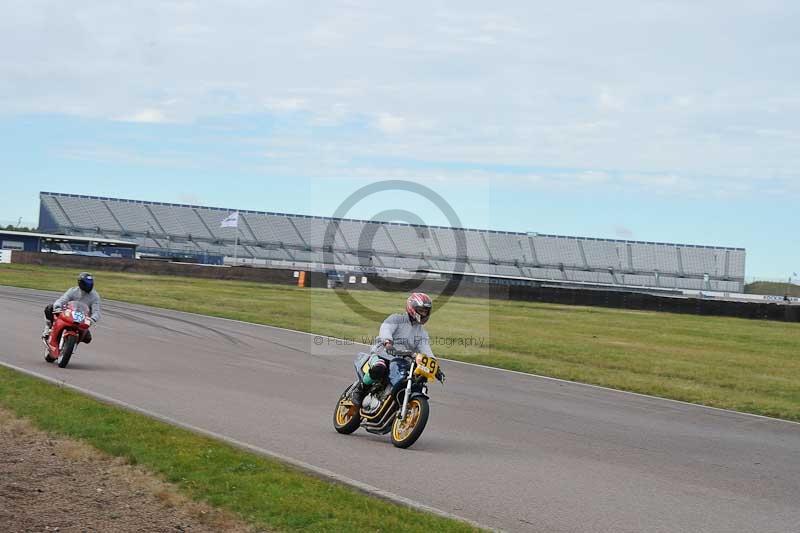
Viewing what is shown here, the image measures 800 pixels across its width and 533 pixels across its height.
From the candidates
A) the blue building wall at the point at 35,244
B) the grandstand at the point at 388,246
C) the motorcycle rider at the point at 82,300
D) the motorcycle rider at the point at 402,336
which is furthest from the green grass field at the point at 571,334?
the grandstand at the point at 388,246

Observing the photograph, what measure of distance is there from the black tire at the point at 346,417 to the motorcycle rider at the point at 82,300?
6812 millimetres

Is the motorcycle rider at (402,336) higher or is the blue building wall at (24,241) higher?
the blue building wall at (24,241)

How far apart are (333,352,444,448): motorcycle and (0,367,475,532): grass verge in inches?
77.9

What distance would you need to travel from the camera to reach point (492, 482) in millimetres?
8922

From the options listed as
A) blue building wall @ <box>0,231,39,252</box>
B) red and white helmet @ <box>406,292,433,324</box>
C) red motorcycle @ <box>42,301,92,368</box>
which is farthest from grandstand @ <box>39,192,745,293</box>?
red and white helmet @ <box>406,292,433,324</box>

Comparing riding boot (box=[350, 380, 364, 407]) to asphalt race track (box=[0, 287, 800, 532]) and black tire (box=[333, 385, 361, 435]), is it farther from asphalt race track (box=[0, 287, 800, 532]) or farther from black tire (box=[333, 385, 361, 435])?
asphalt race track (box=[0, 287, 800, 532])

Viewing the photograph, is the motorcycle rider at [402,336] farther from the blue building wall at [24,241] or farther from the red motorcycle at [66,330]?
the blue building wall at [24,241]

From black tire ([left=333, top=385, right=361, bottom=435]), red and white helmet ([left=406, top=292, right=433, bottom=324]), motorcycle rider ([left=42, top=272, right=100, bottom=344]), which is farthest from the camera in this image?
motorcycle rider ([left=42, top=272, right=100, bottom=344])

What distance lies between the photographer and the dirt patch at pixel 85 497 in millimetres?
6801

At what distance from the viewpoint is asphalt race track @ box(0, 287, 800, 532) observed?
8203mm

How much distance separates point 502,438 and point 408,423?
1.64 metres

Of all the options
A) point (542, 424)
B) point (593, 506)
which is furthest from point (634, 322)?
point (593, 506)

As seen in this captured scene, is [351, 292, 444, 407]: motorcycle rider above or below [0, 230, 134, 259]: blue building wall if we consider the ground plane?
below

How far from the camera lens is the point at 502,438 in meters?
11.8
